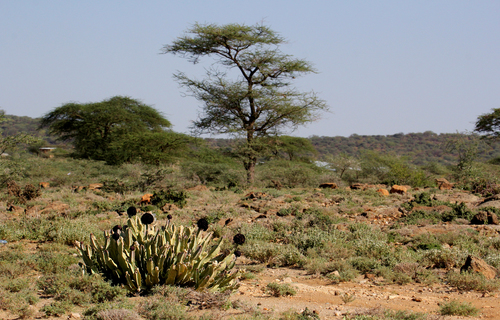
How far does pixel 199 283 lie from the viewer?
4711mm

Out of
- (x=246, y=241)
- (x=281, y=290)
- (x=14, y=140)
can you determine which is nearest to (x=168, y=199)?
(x=246, y=241)

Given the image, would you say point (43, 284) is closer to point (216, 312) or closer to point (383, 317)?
point (216, 312)

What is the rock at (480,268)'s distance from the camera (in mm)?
5777

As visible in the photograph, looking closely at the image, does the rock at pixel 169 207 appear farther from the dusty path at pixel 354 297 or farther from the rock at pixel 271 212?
the dusty path at pixel 354 297

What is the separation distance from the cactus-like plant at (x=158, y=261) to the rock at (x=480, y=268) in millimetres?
3299

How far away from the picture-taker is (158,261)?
4.70m

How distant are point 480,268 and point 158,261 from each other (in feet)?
13.7

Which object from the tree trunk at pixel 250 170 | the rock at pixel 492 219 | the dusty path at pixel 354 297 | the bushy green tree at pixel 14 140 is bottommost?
the dusty path at pixel 354 297

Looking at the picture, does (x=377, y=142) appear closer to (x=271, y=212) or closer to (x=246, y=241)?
(x=271, y=212)

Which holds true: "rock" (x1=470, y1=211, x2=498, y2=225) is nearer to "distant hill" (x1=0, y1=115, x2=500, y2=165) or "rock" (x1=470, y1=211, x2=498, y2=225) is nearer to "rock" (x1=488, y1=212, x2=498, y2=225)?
"rock" (x1=488, y1=212, x2=498, y2=225)

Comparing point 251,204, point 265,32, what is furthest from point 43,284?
point 265,32

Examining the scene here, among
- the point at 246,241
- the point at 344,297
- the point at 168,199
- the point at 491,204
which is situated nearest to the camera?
the point at 344,297

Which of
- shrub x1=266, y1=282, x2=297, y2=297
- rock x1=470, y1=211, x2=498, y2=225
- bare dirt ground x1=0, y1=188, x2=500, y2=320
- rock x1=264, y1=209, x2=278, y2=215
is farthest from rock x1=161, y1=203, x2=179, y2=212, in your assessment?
rock x1=470, y1=211, x2=498, y2=225

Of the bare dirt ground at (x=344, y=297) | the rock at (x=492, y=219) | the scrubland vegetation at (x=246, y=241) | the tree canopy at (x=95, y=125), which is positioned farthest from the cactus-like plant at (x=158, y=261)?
the tree canopy at (x=95, y=125)
